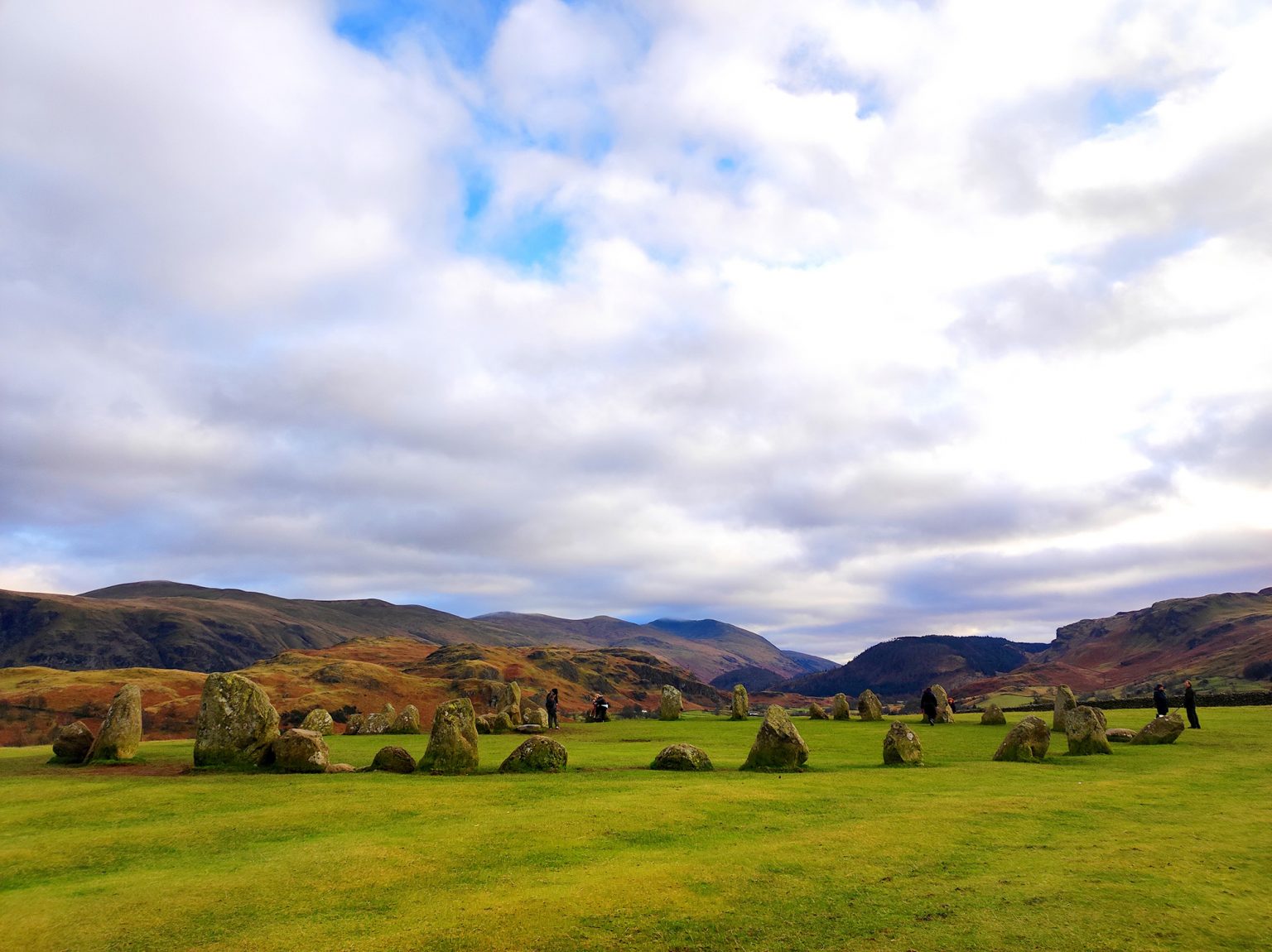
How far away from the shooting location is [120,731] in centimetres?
2141

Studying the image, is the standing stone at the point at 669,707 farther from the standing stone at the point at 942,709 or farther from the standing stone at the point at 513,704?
the standing stone at the point at 942,709

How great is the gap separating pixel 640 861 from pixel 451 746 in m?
11.1

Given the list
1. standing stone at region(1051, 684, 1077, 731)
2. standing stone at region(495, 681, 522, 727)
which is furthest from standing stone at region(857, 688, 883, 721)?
standing stone at region(495, 681, 522, 727)

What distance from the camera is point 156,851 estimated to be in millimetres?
11633

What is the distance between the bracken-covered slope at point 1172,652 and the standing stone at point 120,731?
110345 mm

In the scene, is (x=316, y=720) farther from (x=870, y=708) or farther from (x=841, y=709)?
(x=870, y=708)

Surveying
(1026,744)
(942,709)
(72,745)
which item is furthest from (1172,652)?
(72,745)

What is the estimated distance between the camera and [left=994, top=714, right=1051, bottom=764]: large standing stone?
2189 centimetres

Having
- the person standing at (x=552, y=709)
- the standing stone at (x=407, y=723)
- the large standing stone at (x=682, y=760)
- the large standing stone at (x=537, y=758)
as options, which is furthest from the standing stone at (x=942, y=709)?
the standing stone at (x=407, y=723)

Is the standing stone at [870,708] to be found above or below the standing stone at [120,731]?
below

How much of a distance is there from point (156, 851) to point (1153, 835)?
611 inches

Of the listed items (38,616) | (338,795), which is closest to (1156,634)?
(338,795)

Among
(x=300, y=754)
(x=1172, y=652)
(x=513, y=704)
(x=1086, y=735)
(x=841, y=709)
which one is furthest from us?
(x=1172, y=652)

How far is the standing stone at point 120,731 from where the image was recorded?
21.3 metres
